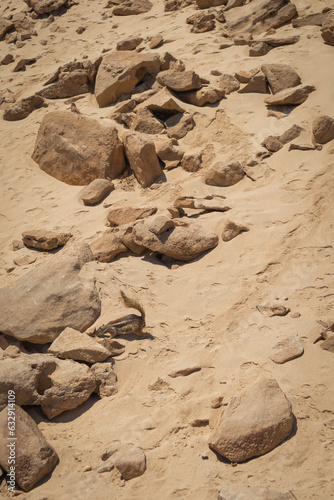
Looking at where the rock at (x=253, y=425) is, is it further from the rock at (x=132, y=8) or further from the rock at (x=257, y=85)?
the rock at (x=132, y=8)

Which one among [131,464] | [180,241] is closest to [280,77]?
[180,241]

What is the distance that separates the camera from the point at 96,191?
494cm

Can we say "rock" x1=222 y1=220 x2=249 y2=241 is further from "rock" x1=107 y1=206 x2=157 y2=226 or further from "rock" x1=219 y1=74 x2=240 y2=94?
"rock" x1=219 y1=74 x2=240 y2=94

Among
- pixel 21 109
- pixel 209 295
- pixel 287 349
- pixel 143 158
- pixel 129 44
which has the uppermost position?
pixel 129 44

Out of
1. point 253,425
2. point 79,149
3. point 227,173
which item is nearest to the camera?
point 253,425

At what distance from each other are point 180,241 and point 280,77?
317 centimetres

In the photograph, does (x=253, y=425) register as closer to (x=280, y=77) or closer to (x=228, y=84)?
(x=280, y=77)

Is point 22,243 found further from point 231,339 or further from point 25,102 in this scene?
point 25,102

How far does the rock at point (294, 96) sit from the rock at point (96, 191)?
2327mm

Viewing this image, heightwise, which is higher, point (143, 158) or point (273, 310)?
point (143, 158)

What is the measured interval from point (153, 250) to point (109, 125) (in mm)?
2377

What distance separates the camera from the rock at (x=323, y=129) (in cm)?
446

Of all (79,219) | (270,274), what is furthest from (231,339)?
(79,219)

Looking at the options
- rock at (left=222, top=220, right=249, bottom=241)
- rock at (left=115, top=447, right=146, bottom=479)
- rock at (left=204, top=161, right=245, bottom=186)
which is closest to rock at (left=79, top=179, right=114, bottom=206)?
rock at (left=204, top=161, right=245, bottom=186)
